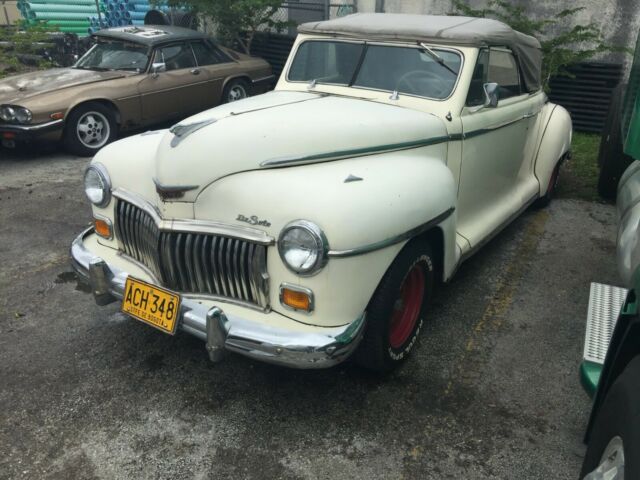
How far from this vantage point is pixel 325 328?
2.51 meters

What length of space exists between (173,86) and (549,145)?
17.0ft

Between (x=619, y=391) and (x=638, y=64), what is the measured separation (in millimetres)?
2484

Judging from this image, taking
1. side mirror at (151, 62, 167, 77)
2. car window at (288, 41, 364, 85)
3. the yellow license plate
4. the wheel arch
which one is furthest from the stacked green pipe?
the yellow license plate

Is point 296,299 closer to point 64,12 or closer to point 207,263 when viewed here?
point 207,263

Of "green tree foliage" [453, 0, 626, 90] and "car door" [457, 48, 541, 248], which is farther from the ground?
"green tree foliage" [453, 0, 626, 90]

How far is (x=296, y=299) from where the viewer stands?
2.53m

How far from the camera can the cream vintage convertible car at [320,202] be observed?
98.7 inches

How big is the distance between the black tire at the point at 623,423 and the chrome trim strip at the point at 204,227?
4.79 feet

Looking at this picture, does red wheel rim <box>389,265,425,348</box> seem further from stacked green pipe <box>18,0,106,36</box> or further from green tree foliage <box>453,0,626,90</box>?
stacked green pipe <box>18,0,106,36</box>

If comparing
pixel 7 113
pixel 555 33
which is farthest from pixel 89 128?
pixel 555 33

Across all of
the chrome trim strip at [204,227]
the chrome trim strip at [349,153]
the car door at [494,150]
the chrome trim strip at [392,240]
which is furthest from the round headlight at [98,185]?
the car door at [494,150]

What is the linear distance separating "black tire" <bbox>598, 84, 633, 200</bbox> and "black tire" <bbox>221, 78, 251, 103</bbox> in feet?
17.7

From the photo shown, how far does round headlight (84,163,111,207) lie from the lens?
317 centimetres

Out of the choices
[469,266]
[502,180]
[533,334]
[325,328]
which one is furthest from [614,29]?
[325,328]
